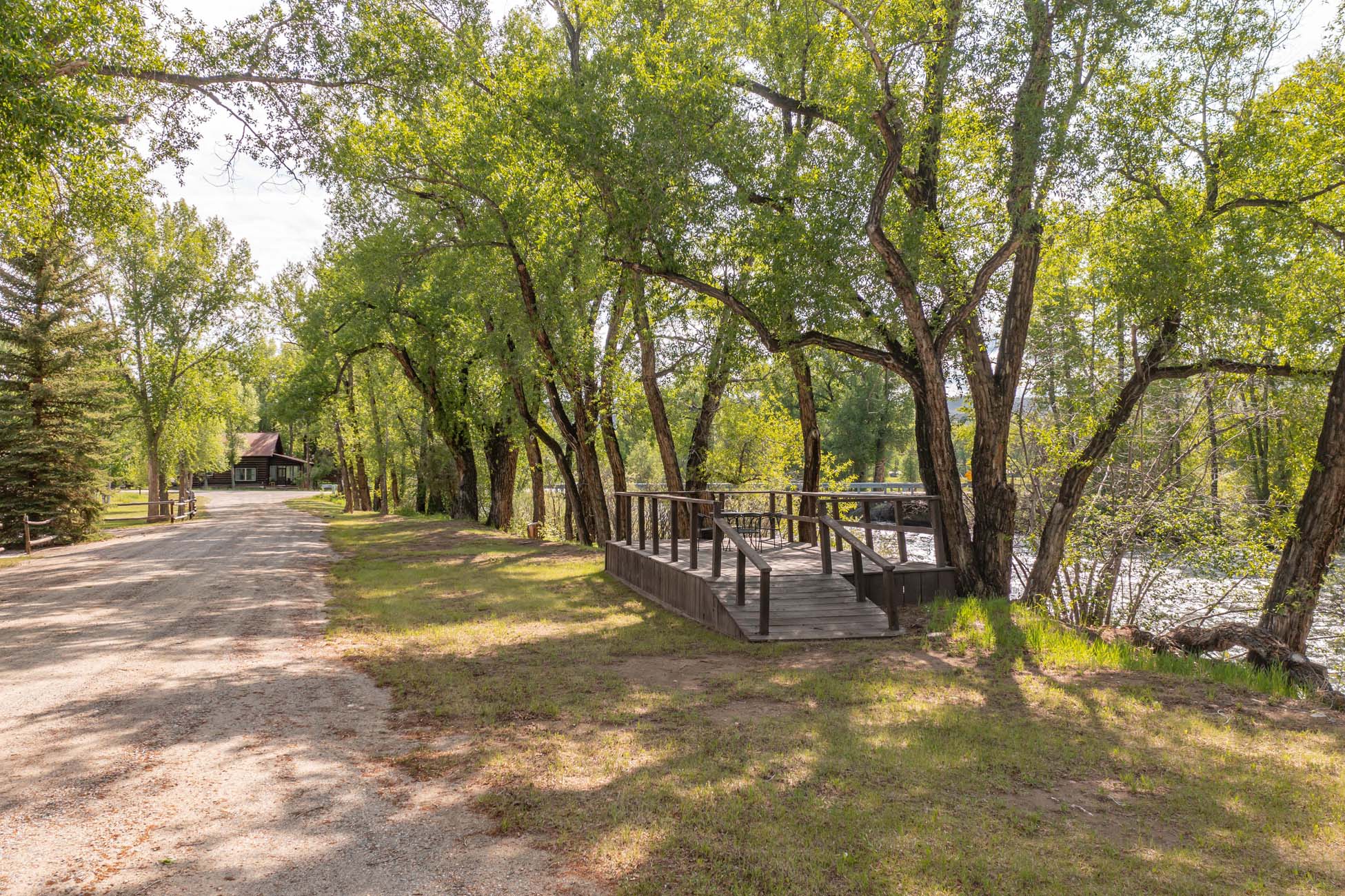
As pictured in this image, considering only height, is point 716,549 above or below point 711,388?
below

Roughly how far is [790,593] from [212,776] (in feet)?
21.0

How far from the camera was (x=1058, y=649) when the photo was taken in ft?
25.8

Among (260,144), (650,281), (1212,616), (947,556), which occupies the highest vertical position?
(260,144)

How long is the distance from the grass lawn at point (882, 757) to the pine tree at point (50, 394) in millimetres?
16059

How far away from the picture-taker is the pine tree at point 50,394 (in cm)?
1948

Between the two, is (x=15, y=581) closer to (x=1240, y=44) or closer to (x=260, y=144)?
(x=260, y=144)

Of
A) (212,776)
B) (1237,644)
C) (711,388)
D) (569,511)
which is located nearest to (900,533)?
(1237,644)

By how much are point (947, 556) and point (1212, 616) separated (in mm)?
4053

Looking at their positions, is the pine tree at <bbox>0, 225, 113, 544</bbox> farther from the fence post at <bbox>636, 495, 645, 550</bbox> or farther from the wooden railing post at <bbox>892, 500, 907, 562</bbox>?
the wooden railing post at <bbox>892, 500, 907, 562</bbox>

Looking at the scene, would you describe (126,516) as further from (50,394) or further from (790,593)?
(790,593)

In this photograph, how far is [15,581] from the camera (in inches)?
515

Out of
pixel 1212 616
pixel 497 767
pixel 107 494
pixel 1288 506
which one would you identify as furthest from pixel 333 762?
pixel 107 494

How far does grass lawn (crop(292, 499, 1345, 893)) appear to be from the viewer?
3688 mm

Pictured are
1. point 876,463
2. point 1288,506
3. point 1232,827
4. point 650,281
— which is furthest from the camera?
point 876,463
